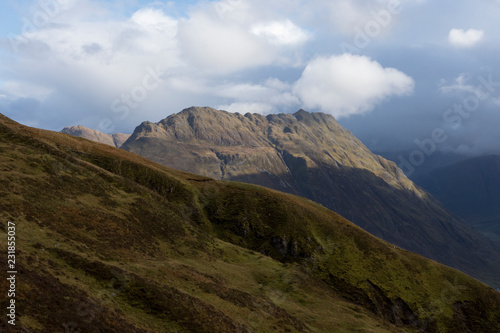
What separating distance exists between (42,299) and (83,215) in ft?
98.6

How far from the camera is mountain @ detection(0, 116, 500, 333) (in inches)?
1596

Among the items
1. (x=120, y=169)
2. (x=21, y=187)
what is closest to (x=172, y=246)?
(x=21, y=187)

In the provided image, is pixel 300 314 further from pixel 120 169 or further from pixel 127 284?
pixel 120 169

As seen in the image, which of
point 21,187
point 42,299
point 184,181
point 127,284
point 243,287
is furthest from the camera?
point 184,181

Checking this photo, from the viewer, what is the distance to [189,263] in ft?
229

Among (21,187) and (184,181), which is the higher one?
(184,181)

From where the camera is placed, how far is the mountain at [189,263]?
4053cm

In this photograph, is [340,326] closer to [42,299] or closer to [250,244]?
[250,244]

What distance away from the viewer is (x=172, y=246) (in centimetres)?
7438

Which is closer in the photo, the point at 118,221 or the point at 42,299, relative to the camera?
the point at 42,299

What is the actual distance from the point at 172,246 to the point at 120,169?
45563 mm

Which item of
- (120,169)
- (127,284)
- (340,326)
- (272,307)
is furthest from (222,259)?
(120,169)

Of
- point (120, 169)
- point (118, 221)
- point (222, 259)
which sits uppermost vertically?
point (120, 169)

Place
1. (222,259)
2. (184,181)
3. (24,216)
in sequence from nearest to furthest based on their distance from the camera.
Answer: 1. (24,216)
2. (222,259)
3. (184,181)
